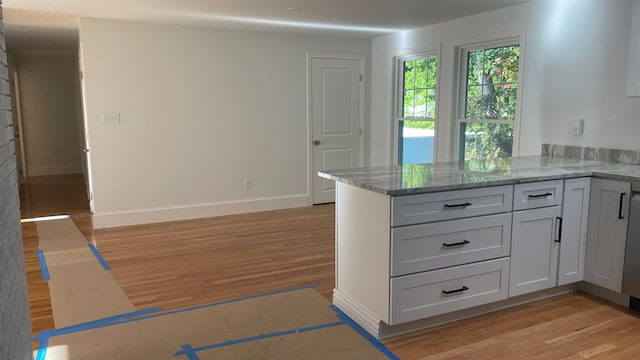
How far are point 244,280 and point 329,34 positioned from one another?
358cm

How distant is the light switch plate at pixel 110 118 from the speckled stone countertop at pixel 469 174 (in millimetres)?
3125

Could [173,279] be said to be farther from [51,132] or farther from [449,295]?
[51,132]

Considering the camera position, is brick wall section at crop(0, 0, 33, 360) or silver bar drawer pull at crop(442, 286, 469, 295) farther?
silver bar drawer pull at crop(442, 286, 469, 295)

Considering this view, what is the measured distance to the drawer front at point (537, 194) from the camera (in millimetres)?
2971

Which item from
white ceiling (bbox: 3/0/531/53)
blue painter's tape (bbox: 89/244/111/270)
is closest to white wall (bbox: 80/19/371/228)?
white ceiling (bbox: 3/0/531/53)

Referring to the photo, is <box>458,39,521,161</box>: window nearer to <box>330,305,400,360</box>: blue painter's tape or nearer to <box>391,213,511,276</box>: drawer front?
<box>391,213,511,276</box>: drawer front

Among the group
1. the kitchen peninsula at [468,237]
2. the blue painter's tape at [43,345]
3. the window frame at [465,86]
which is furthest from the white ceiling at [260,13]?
the blue painter's tape at [43,345]

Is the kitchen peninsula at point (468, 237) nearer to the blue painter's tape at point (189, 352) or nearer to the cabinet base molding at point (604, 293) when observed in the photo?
the cabinet base molding at point (604, 293)

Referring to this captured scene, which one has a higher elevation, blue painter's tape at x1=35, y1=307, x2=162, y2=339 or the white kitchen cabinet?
the white kitchen cabinet

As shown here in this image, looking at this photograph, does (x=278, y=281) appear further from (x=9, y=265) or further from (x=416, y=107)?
(x=416, y=107)

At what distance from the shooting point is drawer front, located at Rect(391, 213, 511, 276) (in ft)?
8.59

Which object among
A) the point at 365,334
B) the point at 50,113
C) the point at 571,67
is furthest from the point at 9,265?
the point at 50,113

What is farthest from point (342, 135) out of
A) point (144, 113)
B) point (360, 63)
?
point (144, 113)

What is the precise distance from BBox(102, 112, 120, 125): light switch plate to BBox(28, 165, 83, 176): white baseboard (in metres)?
5.29
